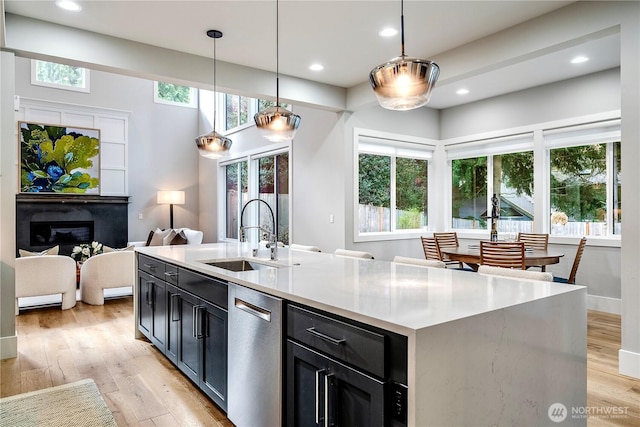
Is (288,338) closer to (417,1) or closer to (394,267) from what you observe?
(394,267)

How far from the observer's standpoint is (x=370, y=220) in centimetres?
606

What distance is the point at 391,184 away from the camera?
635 cm

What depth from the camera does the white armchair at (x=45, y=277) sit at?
473 cm

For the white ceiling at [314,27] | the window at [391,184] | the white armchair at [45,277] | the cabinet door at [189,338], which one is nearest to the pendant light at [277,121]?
the white ceiling at [314,27]

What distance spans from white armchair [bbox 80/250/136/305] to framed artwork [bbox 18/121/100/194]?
325 centimetres

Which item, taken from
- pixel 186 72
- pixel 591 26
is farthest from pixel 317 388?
pixel 186 72

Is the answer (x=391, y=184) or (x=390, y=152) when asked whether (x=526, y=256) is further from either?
(x=390, y=152)

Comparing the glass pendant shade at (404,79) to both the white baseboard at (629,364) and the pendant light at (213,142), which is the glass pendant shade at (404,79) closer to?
the pendant light at (213,142)

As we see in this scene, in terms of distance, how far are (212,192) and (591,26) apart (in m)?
7.33

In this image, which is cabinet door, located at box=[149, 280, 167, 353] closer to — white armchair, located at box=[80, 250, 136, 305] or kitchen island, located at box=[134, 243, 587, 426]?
kitchen island, located at box=[134, 243, 587, 426]

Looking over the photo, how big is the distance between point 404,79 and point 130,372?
9.46 ft

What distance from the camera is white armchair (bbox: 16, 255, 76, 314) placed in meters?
4.73

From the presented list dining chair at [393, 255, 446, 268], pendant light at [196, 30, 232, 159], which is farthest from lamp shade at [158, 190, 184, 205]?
dining chair at [393, 255, 446, 268]

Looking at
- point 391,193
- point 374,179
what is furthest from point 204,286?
point 391,193
